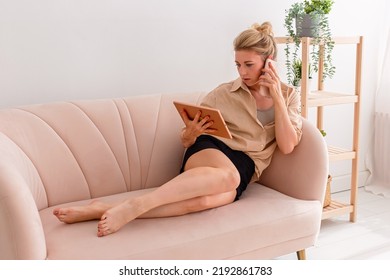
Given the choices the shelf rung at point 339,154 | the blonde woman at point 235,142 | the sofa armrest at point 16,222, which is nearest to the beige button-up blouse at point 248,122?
the blonde woman at point 235,142

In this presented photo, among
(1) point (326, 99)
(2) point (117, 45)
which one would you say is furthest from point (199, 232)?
(1) point (326, 99)

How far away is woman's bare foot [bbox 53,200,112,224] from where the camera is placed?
77.9 inches

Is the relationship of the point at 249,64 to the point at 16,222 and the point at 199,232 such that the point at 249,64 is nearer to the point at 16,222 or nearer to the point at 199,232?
the point at 199,232

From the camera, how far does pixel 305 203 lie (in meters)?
2.29

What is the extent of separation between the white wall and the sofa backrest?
0.25m


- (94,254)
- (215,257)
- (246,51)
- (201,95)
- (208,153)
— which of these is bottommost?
(215,257)

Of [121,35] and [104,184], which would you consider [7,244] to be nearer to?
[104,184]

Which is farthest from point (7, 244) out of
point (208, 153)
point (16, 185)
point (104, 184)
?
point (208, 153)

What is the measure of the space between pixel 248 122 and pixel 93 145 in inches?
28.7

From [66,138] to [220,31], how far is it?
48.1 inches

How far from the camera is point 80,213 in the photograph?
6.55 ft

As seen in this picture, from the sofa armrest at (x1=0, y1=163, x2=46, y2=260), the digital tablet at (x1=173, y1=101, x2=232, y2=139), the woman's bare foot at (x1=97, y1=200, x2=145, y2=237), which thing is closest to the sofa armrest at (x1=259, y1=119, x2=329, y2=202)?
the digital tablet at (x1=173, y1=101, x2=232, y2=139)

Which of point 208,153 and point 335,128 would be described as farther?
point 335,128

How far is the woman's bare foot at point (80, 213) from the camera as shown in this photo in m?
1.98
